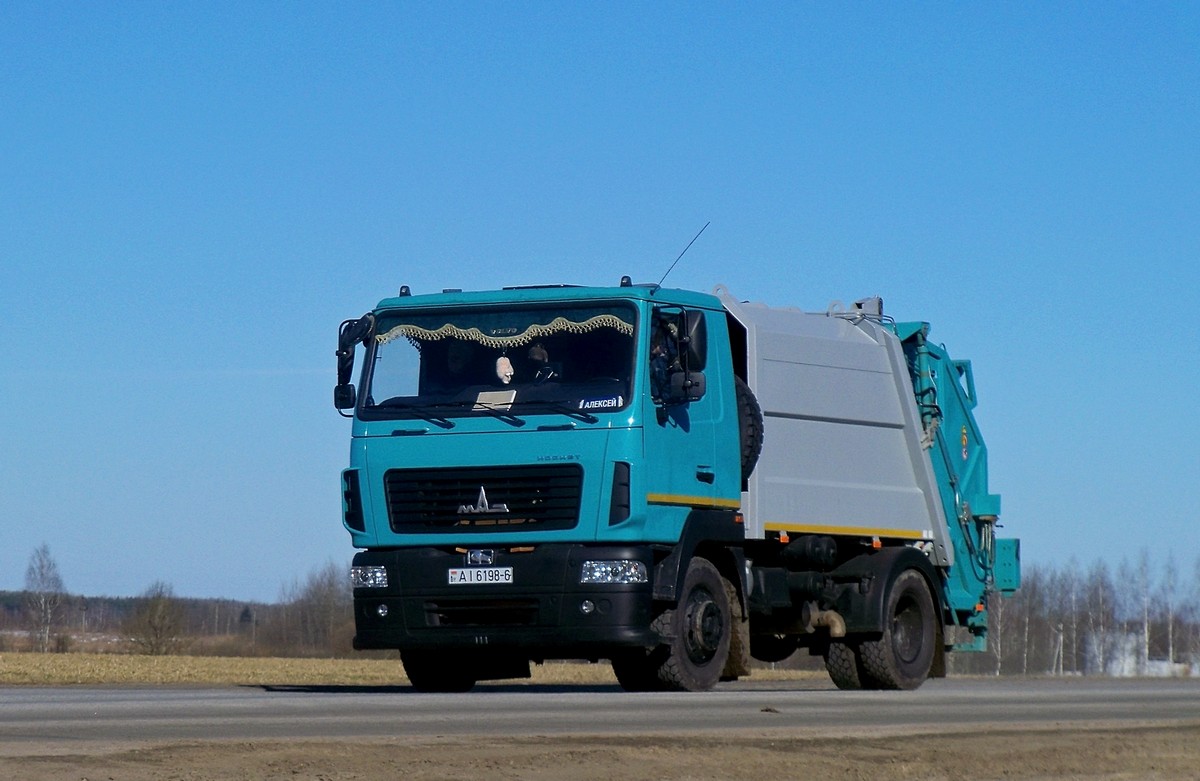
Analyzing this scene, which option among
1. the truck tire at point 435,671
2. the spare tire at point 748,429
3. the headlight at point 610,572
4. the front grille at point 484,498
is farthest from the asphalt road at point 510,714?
the spare tire at point 748,429

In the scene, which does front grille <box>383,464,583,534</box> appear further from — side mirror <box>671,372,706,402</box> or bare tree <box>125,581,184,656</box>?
bare tree <box>125,581,184,656</box>

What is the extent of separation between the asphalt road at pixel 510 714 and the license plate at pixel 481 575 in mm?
913

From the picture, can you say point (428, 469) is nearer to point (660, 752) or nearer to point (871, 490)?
point (871, 490)

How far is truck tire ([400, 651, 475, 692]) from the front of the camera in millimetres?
17031

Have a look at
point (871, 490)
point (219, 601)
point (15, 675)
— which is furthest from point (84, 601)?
point (871, 490)

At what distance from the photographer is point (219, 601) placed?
177625 mm

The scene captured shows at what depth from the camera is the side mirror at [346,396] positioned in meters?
16.0

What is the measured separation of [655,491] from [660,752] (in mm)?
5995

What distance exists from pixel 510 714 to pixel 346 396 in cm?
456

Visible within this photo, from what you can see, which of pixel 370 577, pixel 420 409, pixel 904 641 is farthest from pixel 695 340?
pixel 904 641

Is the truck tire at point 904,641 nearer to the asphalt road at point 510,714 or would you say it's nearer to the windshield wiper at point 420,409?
the asphalt road at point 510,714

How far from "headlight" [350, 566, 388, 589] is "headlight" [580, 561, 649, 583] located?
5.54ft

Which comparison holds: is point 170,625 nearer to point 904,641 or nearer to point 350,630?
point 350,630

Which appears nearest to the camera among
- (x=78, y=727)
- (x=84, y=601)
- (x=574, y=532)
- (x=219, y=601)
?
(x=78, y=727)
